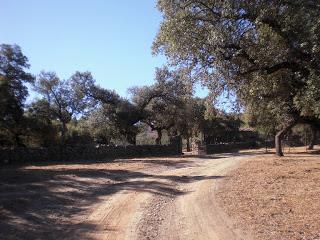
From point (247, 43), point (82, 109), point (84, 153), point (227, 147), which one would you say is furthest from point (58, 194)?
point (227, 147)

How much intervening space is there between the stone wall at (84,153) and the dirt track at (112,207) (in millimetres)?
12627

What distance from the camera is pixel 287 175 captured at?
21.2 m

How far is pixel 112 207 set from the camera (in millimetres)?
13461

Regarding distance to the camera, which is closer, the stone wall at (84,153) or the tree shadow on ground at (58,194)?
the tree shadow on ground at (58,194)

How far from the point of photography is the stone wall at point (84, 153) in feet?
113

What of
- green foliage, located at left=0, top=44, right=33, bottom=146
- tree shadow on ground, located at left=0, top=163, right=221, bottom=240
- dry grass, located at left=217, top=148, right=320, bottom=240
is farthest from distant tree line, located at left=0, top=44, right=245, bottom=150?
dry grass, located at left=217, top=148, right=320, bottom=240

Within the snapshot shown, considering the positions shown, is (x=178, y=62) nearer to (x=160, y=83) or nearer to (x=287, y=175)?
(x=287, y=175)

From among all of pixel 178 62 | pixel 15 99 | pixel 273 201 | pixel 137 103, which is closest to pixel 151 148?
pixel 137 103

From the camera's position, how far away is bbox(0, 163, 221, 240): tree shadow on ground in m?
11.0

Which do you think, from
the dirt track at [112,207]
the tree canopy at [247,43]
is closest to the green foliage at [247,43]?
the tree canopy at [247,43]

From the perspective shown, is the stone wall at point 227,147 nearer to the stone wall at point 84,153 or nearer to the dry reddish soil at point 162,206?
the stone wall at point 84,153

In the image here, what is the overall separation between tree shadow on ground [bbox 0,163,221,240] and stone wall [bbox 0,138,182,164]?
11.7 meters

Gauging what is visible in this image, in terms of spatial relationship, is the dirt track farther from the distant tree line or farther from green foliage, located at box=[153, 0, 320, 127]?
the distant tree line

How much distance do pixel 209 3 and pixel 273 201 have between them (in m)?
6.95
